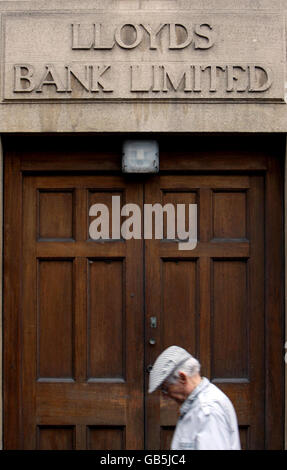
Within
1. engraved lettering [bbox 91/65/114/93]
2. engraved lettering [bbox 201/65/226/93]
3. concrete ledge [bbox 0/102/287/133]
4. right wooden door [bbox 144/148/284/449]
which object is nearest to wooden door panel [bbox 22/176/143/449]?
right wooden door [bbox 144/148/284/449]

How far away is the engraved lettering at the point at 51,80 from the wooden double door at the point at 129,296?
0.44 meters

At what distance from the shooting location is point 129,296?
479cm

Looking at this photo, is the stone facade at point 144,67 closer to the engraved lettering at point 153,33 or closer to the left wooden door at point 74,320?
the engraved lettering at point 153,33

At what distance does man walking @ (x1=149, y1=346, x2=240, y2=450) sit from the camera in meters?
2.89

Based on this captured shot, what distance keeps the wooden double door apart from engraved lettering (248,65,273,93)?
0.43 m

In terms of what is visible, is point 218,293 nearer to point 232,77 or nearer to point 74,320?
point 74,320

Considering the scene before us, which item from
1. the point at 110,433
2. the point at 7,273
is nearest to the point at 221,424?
the point at 110,433

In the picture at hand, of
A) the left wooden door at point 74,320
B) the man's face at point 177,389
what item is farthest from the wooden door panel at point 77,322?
the man's face at point 177,389

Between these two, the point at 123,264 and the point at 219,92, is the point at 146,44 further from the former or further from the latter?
the point at 123,264

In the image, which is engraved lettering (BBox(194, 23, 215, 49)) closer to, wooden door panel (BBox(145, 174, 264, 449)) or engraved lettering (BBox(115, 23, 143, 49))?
engraved lettering (BBox(115, 23, 143, 49))

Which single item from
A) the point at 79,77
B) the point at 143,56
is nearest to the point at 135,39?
the point at 143,56

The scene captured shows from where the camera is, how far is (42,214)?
4.86 metres

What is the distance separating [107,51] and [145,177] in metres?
0.94

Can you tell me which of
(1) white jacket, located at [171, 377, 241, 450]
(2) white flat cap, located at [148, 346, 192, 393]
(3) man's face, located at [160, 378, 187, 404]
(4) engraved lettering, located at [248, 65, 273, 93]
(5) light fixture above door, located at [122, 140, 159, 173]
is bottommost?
(1) white jacket, located at [171, 377, 241, 450]
